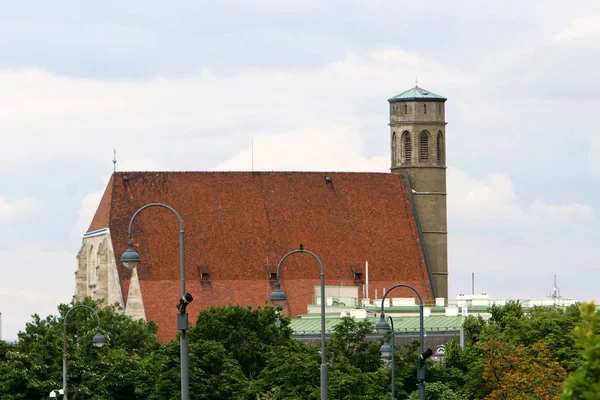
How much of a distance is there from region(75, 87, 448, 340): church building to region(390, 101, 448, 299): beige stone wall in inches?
2.4

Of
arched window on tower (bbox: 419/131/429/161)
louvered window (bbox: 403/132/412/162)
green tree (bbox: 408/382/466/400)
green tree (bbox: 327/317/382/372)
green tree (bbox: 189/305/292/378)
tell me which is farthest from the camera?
louvered window (bbox: 403/132/412/162)

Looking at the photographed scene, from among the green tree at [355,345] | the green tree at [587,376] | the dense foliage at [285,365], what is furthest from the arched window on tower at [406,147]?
the green tree at [587,376]

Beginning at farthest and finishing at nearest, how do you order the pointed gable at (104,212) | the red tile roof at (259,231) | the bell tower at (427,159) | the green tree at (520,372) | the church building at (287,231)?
1. the bell tower at (427,159)
2. the pointed gable at (104,212)
3. the red tile roof at (259,231)
4. the church building at (287,231)
5. the green tree at (520,372)

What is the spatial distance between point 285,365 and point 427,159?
2025 inches

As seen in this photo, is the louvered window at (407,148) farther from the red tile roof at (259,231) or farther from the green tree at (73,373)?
the green tree at (73,373)

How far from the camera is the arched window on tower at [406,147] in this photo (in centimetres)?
11388

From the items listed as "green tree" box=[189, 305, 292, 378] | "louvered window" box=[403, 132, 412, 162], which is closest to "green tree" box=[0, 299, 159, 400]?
"green tree" box=[189, 305, 292, 378]

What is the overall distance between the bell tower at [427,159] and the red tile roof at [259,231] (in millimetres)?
960

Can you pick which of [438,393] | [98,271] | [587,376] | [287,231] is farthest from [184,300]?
[287,231]

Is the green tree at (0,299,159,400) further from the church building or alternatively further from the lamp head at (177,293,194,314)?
the church building

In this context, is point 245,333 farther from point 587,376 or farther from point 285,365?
point 587,376

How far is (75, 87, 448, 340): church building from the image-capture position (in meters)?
108

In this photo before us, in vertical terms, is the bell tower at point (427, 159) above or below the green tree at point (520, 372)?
above

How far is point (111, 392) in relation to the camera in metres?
66.4
